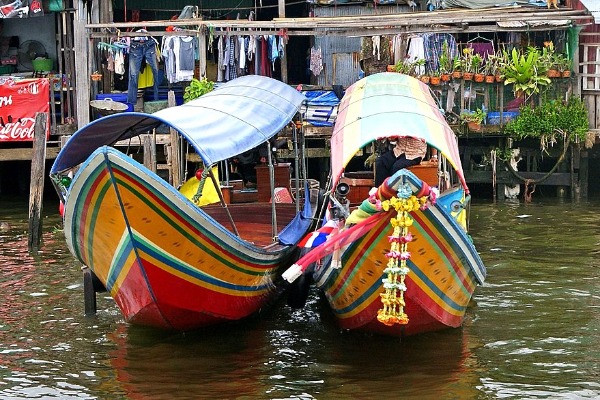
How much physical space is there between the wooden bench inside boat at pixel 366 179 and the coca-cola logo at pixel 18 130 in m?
7.44

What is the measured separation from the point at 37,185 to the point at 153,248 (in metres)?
5.81

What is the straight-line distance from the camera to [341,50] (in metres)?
18.9

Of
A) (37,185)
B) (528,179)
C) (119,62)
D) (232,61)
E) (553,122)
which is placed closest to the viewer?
(37,185)

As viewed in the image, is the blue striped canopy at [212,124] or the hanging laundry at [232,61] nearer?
the blue striped canopy at [212,124]

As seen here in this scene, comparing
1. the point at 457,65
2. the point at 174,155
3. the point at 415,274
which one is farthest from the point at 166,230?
the point at 457,65

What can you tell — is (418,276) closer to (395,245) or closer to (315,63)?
(395,245)

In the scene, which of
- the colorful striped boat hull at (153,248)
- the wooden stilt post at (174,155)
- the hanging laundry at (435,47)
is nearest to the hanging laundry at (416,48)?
the hanging laundry at (435,47)

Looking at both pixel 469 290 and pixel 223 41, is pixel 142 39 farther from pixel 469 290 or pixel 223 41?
pixel 469 290

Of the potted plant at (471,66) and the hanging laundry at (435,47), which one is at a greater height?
the hanging laundry at (435,47)

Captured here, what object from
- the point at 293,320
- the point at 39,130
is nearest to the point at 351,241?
the point at 293,320

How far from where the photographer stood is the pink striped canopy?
27.1ft

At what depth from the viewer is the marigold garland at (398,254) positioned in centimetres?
723

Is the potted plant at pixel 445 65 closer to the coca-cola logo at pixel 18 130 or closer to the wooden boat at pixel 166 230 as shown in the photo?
the coca-cola logo at pixel 18 130

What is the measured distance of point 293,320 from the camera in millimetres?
9828
